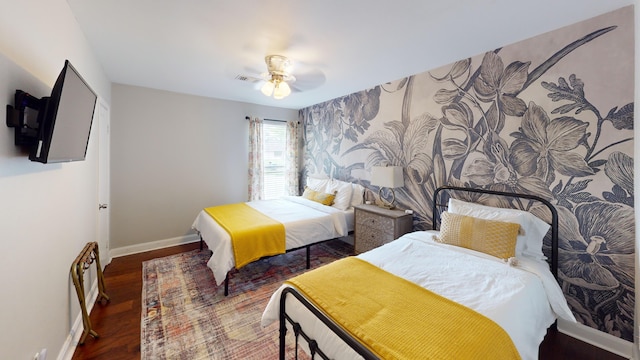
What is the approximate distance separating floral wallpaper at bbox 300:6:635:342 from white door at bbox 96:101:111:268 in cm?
408

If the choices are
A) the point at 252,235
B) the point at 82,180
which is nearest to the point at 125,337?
the point at 252,235

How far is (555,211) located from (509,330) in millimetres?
1464

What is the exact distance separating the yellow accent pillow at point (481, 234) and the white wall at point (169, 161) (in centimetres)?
369

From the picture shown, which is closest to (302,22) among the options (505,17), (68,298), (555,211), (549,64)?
(505,17)

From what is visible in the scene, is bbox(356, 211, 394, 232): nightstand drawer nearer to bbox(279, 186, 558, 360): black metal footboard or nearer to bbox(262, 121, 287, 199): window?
bbox(279, 186, 558, 360): black metal footboard

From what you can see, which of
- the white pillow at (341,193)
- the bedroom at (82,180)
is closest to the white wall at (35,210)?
the bedroom at (82,180)

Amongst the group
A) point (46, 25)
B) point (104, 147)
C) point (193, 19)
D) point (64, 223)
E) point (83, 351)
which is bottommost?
point (83, 351)

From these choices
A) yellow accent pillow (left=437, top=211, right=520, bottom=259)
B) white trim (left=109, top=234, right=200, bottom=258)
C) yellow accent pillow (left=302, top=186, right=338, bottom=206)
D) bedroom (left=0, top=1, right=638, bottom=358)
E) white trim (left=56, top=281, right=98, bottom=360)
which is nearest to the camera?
bedroom (left=0, top=1, right=638, bottom=358)

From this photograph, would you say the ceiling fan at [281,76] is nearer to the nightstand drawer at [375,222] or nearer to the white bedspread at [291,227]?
the white bedspread at [291,227]

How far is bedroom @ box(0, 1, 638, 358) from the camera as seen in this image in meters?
1.21

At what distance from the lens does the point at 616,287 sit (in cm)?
191

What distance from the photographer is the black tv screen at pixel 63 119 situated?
1.27 metres

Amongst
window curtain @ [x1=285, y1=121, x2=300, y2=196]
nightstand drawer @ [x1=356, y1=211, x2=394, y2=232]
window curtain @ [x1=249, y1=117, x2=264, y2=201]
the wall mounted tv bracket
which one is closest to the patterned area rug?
nightstand drawer @ [x1=356, y1=211, x2=394, y2=232]

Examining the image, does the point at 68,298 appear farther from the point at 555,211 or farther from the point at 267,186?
the point at 555,211
